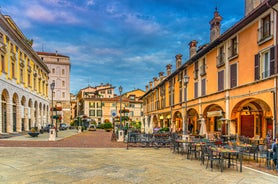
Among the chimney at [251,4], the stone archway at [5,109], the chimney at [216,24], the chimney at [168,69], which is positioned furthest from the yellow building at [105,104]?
the chimney at [251,4]

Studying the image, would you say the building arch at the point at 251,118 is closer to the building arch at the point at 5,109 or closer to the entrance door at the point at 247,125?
the entrance door at the point at 247,125

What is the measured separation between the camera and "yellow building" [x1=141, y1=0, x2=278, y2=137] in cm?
1348

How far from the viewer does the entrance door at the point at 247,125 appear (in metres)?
18.3

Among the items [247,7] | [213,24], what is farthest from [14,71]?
[247,7]

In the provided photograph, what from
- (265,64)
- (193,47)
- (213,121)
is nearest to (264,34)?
(265,64)

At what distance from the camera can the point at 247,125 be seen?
18.5 metres

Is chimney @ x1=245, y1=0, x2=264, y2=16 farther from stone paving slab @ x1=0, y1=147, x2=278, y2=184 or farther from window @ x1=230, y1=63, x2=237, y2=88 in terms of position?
stone paving slab @ x1=0, y1=147, x2=278, y2=184

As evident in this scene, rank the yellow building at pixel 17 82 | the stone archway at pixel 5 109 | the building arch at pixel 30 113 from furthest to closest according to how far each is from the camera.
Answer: the building arch at pixel 30 113 → the stone archway at pixel 5 109 → the yellow building at pixel 17 82

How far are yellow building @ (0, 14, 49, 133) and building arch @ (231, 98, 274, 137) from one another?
23648 millimetres

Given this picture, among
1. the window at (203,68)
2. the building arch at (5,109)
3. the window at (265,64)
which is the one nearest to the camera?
the window at (265,64)

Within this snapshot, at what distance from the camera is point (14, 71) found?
95.9ft

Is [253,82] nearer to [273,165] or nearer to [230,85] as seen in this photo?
[230,85]

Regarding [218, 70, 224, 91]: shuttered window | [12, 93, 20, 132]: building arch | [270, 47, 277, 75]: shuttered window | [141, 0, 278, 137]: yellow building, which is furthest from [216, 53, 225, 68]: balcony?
[12, 93, 20, 132]: building arch

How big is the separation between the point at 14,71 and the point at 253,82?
27.9m
